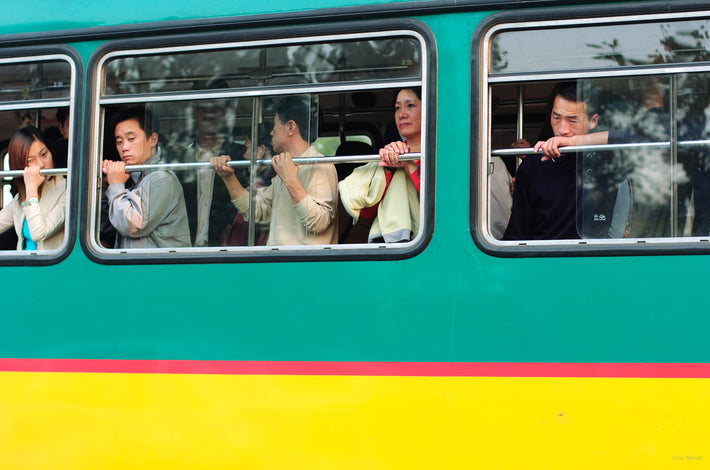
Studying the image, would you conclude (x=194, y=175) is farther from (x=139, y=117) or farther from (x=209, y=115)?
(x=139, y=117)

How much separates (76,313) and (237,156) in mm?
1046

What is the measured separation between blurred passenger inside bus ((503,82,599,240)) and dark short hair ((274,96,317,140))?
0.97 meters

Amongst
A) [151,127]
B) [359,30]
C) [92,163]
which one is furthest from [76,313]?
[359,30]

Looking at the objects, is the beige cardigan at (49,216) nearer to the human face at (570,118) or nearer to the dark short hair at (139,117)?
the dark short hair at (139,117)

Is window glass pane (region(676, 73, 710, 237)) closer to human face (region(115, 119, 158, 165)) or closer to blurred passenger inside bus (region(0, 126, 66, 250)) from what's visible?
human face (region(115, 119, 158, 165))

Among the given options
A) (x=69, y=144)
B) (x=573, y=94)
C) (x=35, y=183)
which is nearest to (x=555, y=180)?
(x=573, y=94)

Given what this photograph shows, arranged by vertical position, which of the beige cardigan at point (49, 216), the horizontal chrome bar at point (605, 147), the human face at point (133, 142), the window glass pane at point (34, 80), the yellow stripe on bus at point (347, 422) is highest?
the window glass pane at point (34, 80)

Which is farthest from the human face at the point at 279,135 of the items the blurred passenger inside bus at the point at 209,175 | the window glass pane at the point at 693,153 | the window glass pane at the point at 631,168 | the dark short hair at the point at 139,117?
the window glass pane at the point at 693,153

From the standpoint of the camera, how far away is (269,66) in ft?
10.6

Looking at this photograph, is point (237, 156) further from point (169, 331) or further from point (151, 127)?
point (169, 331)

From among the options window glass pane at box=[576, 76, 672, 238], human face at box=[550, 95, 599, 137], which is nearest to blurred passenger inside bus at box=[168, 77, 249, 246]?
human face at box=[550, 95, 599, 137]

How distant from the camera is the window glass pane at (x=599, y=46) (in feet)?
9.43

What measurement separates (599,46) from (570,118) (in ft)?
1.03

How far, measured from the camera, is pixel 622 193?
2916 millimetres
